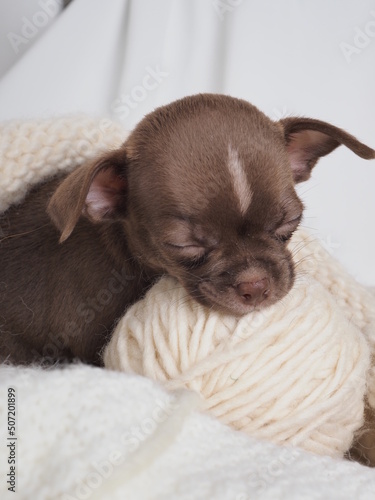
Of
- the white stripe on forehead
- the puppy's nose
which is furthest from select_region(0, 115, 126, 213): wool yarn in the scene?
the puppy's nose

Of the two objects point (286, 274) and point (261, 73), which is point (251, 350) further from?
point (261, 73)

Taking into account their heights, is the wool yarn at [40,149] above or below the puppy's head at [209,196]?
below

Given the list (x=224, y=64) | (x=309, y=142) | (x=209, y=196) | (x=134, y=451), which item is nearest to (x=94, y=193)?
(x=209, y=196)

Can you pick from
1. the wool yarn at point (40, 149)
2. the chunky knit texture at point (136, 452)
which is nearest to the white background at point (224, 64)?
the wool yarn at point (40, 149)

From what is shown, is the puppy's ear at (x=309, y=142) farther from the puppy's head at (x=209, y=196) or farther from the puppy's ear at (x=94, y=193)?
the puppy's ear at (x=94, y=193)

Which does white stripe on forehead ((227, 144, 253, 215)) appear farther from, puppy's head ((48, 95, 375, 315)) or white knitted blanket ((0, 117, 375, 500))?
white knitted blanket ((0, 117, 375, 500))

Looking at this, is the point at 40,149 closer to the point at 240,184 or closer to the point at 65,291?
the point at 65,291

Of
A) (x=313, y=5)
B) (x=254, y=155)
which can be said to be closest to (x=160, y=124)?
(x=254, y=155)
